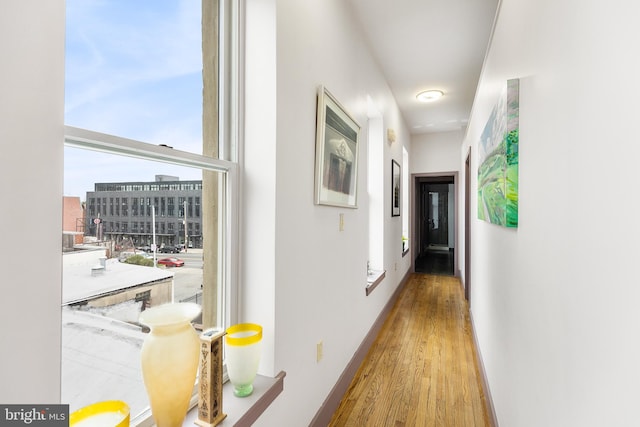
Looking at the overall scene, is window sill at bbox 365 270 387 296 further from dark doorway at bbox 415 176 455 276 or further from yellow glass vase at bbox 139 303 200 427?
dark doorway at bbox 415 176 455 276

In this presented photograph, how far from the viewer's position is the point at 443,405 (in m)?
2.04

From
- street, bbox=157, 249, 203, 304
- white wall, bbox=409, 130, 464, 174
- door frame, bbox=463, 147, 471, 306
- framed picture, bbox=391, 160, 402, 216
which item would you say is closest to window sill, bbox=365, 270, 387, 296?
framed picture, bbox=391, 160, 402, 216

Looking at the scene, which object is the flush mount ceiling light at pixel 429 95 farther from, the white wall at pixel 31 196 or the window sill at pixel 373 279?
the white wall at pixel 31 196

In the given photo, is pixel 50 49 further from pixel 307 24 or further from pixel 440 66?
pixel 440 66

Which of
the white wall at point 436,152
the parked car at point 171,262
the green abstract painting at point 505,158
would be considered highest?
the white wall at point 436,152

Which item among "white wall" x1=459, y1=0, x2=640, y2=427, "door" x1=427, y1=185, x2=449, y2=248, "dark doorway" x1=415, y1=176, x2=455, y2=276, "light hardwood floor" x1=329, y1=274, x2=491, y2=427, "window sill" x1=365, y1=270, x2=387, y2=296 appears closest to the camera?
"white wall" x1=459, y1=0, x2=640, y2=427

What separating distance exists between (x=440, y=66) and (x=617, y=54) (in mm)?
3024

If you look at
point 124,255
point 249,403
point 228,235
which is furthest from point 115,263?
point 249,403

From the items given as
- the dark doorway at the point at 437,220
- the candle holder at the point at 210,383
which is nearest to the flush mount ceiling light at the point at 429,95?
the candle holder at the point at 210,383

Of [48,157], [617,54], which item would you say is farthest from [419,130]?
[48,157]

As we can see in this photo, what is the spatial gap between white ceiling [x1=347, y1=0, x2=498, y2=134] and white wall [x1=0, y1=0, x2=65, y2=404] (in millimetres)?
2154

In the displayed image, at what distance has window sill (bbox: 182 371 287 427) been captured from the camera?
1.02 m

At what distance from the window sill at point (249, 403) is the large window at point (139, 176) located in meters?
0.24

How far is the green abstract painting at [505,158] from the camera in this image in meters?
1.31
